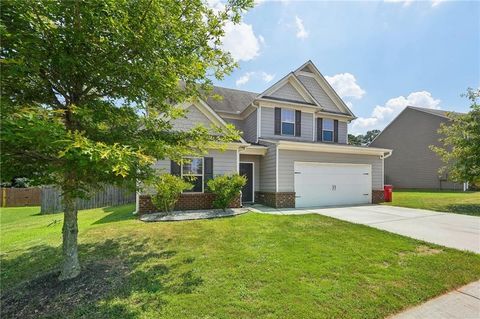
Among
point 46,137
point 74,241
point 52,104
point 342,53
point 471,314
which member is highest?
point 342,53

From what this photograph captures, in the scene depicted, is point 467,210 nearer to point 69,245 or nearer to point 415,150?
point 69,245

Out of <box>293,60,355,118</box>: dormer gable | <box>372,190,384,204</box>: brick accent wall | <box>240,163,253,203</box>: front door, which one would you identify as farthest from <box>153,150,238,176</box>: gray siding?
<box>372,190,384,204</box>: brick accent wall

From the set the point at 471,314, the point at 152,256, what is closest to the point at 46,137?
the point at 152,256

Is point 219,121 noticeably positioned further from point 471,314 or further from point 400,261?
point 471,314

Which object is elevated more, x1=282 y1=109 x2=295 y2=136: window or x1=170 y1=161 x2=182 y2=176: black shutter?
x1=282 y1=109 x2=295 y2=136: window

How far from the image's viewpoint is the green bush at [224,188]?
1012 centimetres

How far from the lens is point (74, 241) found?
4289 mm

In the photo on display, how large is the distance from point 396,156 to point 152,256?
28246 millimetres

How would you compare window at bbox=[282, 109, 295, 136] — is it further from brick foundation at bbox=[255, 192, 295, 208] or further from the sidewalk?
the sidewalk

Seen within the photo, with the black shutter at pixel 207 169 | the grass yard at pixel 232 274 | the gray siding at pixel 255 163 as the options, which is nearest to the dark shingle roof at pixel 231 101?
the gray siding at pixel 255 163

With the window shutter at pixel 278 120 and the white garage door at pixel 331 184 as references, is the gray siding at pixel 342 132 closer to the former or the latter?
the white garage door at pixel 331 184

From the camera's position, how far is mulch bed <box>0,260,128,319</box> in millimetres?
3326

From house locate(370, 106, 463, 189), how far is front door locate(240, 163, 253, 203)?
18.7 m

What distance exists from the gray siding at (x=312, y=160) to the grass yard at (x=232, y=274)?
16.8 ft
